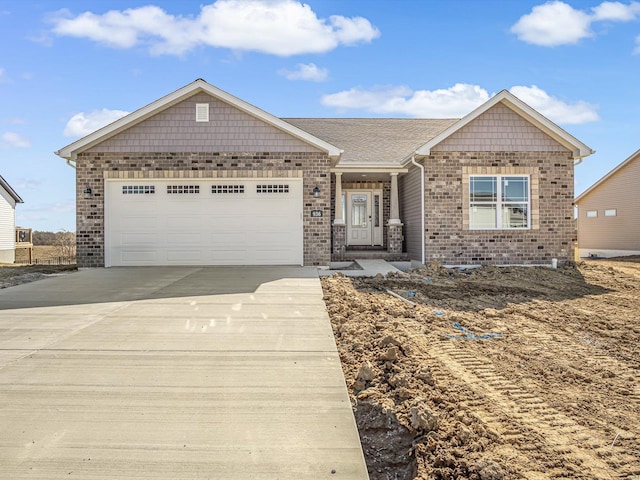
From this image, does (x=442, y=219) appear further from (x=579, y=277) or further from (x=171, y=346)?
(x=171, y=346)

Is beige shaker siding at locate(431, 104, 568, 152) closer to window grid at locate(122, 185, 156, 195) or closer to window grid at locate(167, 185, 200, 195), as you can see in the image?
window grid at locate(167, 185, 200, 195)

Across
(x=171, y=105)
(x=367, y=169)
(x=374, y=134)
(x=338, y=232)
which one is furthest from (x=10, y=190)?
(x=367, y=169)

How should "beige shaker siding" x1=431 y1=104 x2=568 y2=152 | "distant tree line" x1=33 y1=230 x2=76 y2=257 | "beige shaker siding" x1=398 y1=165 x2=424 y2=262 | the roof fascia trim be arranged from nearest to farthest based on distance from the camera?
"beige shaker siding" x1=431 y1=104 x2=568 y2=152
"beige shaker siding" x1=398 y1=165 x2=424 y2=262
the roof fascia trim
"distant tree line" x1=33 y1=230 x2=76 y2=257

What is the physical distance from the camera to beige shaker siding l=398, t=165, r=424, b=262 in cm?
1375

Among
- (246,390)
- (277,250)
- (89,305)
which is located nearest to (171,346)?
(246,390)

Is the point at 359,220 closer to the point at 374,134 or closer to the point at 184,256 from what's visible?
the point at 374,134

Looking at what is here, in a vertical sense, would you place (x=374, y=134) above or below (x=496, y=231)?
above

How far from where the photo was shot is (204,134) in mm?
12664

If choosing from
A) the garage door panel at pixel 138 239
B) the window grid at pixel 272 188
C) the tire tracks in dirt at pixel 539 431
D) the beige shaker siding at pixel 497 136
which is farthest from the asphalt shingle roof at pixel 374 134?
the tire tracks in dirt at pixel 539 431

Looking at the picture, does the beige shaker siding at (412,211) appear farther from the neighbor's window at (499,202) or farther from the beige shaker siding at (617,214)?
the beige shaker siding at (617,214)

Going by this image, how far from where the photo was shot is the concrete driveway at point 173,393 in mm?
2789

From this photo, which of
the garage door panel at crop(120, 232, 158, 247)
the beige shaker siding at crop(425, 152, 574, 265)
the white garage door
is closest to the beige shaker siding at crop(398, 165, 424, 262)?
the beige shaker siding at crop(425, 152, 574, 265)

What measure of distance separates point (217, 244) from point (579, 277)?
9.75m

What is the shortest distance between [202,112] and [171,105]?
87cm
